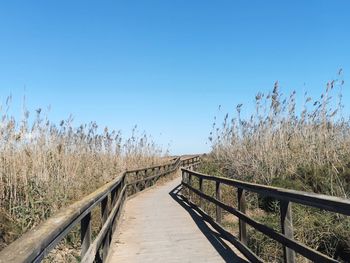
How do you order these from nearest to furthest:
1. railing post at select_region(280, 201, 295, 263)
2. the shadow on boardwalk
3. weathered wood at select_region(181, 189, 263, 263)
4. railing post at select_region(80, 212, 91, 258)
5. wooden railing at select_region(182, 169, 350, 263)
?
wooden railing at select_region(182, 169, 350, 263) → railing post at select_region(80, 212, 91, 258) → railing post at select_region(280, 201, 295, 263) → weathered wood at select_region(181, 189, 263, 263) → the shadow on boardwalk

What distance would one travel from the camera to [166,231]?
338 inches

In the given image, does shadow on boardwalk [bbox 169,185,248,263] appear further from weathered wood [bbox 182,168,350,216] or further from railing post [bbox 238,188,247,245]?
weathered wood [bbox 182,168,350,216]

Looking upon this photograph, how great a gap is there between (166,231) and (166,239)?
0.79 m

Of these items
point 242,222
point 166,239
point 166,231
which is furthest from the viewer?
point 166,231

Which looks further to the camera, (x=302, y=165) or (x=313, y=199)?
(x=302, y=165)

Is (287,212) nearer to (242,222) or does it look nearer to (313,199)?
(313,199)

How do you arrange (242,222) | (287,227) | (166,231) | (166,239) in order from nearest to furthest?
(287,227)
(242,222)
(166,239)
(166,231)

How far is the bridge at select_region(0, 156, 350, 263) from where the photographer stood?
2863 millimetres

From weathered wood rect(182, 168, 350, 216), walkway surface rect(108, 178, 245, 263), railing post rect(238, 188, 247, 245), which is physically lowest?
walkway surface rect(108, 178, 245, 263)

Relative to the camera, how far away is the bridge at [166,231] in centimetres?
286

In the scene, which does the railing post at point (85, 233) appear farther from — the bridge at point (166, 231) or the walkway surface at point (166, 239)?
the walkway surface at point (166, 239)

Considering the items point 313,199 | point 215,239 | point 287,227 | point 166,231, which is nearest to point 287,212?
point 287,227

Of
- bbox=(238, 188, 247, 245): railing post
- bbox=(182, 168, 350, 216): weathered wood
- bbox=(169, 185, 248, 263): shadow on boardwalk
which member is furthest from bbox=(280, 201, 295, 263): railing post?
bbox=(238, 188, 247, 245): railing post

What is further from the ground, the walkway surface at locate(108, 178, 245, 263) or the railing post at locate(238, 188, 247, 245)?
the railing post at locate(238, 188, 247, 245)
